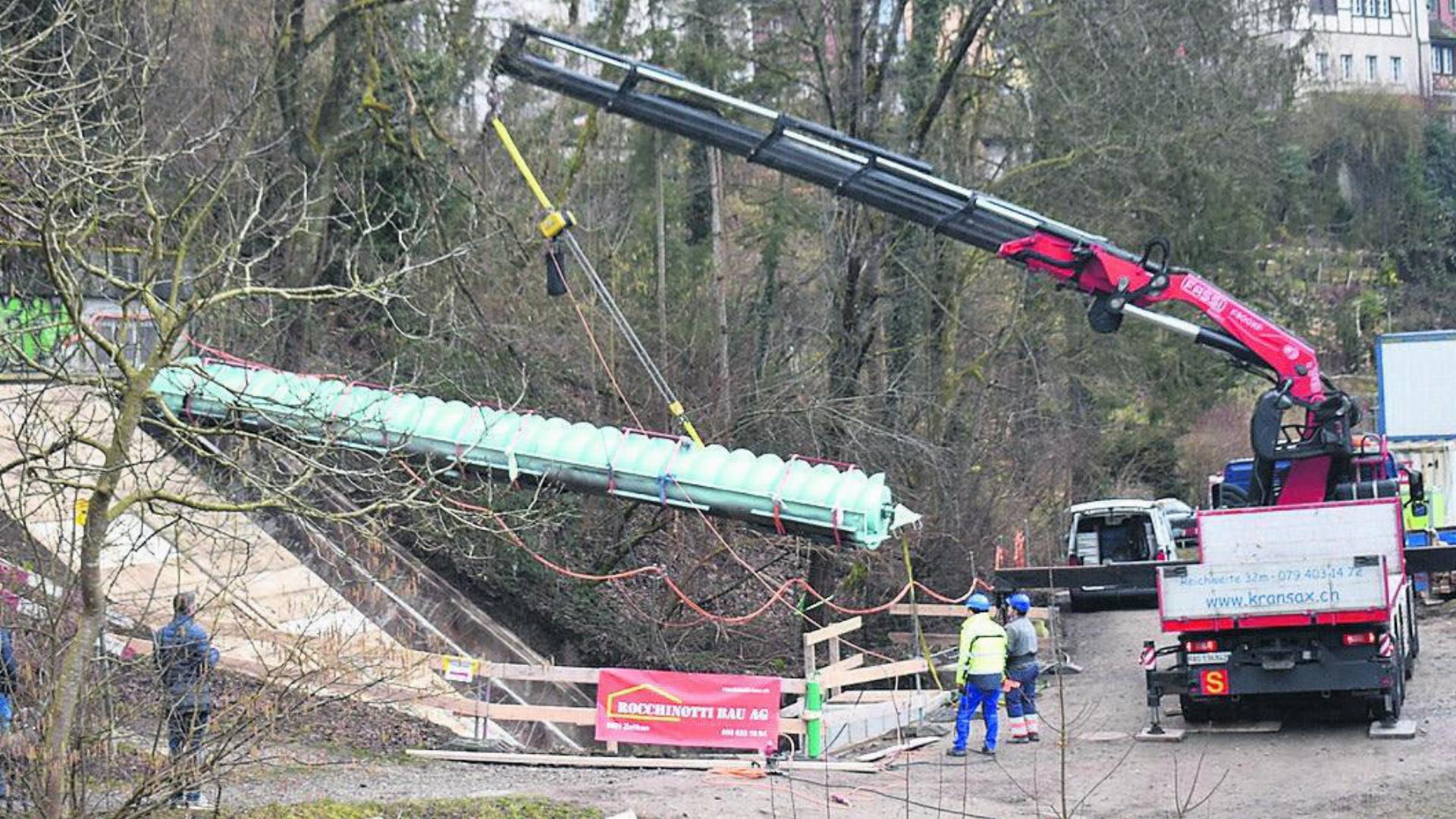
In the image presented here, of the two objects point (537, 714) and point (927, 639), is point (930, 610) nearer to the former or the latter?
point (927, 639)

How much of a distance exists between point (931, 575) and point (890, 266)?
576 cm

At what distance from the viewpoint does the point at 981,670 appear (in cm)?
1653

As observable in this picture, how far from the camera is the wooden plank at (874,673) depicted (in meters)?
18.4

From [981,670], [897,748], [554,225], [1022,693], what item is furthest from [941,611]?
[554,225]

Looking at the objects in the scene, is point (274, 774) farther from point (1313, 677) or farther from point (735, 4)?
point (735, 4)

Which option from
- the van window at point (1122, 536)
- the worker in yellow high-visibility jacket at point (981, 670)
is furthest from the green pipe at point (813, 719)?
the van window at point (1122, 536)

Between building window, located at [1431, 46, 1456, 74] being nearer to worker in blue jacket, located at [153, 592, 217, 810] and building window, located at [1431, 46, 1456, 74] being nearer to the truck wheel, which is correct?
the truck wheel

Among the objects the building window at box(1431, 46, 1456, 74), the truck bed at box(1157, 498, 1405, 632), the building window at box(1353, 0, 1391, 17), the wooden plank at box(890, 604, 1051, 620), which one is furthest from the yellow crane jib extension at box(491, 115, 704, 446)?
the building window at box(1431, 46, 1456, 74)

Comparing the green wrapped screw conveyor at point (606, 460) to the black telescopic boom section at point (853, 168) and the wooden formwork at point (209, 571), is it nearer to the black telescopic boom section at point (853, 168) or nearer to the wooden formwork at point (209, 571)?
A: the wooden formwork at point (209, 571)

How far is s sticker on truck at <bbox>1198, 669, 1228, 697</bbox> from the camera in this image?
16.1 metres

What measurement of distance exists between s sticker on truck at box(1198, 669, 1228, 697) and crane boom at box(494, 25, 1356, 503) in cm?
319

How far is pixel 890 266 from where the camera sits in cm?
2889

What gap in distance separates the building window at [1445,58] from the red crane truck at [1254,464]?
48.9 metres

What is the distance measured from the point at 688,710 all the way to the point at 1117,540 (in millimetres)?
12338
